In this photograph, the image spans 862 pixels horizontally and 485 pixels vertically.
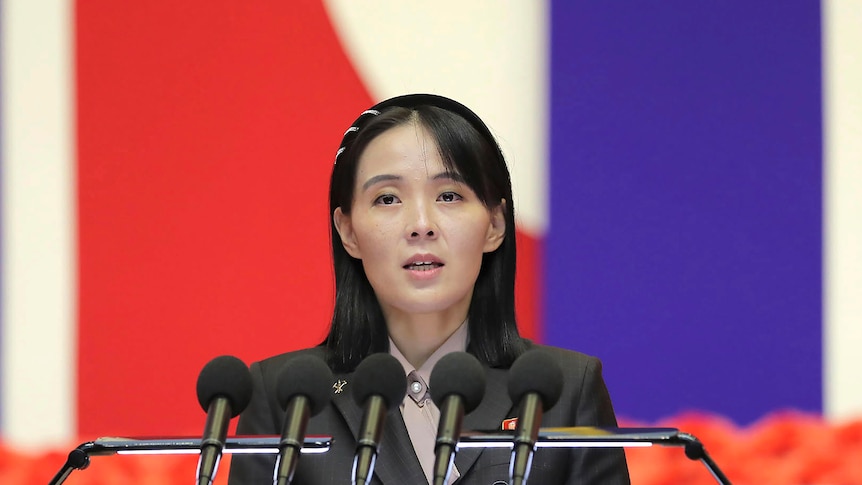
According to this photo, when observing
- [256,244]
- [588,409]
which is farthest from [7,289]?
[588,409]

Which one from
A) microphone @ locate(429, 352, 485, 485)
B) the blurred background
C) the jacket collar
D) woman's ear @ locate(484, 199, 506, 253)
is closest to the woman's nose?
woman's ear @ locate(484, 199, 506, 253)

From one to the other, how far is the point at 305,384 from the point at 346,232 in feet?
2.31

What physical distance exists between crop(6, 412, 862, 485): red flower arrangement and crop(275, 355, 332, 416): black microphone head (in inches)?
57.0

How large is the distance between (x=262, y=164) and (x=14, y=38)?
75 cm

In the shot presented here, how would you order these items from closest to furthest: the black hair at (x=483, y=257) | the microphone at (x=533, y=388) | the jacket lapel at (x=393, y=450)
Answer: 1. the microphone at (x=533, y=388)
2. the jacket lapel at (x=393, y=450)
3. the black hair at (x=483, y=257)

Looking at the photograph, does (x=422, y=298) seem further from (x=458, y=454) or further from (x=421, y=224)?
(x=458, y=454)

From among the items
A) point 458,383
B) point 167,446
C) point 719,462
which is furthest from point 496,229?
point 719,462

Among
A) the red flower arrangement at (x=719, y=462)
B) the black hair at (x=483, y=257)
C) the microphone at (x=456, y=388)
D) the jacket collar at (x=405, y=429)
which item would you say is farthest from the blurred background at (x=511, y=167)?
the microphone at (x=456, y=388)

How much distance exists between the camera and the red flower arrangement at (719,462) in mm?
2680

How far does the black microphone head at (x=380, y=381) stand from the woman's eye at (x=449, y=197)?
0.59 meters

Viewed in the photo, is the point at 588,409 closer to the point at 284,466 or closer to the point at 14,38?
the point at 284,466

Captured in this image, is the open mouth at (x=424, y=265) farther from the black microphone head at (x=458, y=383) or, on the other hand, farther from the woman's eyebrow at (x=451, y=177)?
the black microphone head at (x=458, y=383)

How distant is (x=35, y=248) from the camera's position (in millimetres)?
3170

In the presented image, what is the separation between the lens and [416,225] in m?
1.87
